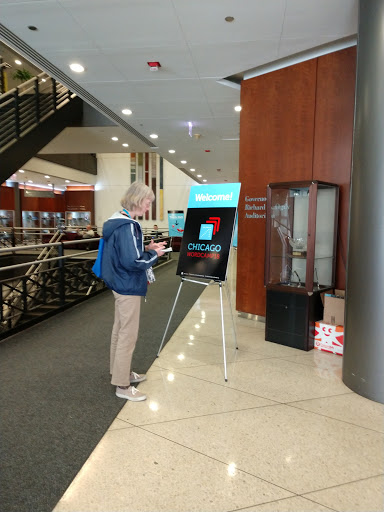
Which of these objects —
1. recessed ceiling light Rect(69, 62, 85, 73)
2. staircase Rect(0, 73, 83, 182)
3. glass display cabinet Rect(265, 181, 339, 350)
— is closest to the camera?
glass display cabinet Rect(265, 181, 339, 350)

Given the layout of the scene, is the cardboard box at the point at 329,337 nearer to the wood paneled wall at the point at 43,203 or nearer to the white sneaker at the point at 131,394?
the white sneaker at the point at 131,394

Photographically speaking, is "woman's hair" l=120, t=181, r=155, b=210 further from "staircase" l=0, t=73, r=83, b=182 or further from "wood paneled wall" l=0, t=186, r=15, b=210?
"wood paneled wall" l=0, t=186, r=15, b=210

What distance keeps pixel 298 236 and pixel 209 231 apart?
1.29m

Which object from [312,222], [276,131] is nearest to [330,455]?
[312,222]

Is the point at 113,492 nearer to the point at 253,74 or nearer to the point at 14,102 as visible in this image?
the point at 253,74

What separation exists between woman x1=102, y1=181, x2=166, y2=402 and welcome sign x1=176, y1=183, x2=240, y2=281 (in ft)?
2.30

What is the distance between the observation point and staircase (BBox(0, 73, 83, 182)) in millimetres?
7113

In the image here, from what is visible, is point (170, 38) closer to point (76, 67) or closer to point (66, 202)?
point (76, 67)

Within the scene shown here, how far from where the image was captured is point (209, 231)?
3.33 metres

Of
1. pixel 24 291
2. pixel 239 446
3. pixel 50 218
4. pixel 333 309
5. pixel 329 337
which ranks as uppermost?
pixel 50 218

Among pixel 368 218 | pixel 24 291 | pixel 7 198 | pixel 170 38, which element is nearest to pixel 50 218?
pixel 7 198

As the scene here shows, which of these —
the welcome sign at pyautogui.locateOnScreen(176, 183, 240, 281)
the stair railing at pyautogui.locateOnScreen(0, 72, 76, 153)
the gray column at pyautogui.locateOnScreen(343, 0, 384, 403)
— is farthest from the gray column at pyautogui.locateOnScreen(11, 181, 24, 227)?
the gray column at pyautogui.locateOnScreen(343, 0, 384, 403)

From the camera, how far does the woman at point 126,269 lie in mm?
2490

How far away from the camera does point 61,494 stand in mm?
1717
